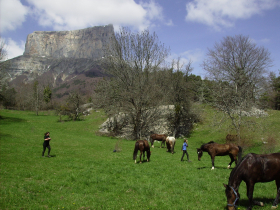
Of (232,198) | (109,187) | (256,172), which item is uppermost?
(256,172)

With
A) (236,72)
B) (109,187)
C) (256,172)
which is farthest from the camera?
(236,72)

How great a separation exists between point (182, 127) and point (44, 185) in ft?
97.3

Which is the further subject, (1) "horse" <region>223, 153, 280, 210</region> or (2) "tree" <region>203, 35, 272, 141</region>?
(2) "tree" <region>203, 35, 272, 141</region>

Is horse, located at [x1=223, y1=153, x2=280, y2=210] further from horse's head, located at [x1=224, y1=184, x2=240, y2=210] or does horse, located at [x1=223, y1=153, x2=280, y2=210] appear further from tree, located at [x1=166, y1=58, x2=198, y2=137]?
tree, located at [x1=166, y1=58, x2=198, y2=137]

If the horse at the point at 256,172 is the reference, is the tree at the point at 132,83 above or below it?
above

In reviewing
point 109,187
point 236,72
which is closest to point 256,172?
point 109,187

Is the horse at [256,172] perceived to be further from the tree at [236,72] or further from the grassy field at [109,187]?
the tree at [236,72]

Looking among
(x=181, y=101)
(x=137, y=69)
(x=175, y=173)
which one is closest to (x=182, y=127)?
(x=181, y=101)

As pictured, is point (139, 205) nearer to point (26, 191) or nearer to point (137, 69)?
point (26, 191)

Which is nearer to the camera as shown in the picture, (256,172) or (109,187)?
(256,172)

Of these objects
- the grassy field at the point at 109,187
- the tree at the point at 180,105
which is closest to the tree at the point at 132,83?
the tree at the point at 180,105

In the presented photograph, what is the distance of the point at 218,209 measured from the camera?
5.98 meters

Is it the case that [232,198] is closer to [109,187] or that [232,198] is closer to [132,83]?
[109,187]

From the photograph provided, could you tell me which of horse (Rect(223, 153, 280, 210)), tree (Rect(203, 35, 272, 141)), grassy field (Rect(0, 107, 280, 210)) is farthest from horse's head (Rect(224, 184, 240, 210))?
tree (Rect(203, 35, 272, 141))
